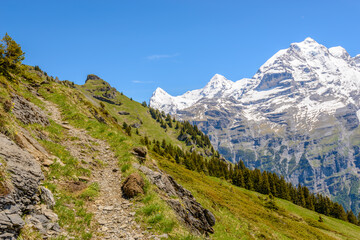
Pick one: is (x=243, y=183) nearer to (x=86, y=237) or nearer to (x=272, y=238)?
(x=272, y=238)

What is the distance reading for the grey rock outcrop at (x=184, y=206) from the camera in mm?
16717

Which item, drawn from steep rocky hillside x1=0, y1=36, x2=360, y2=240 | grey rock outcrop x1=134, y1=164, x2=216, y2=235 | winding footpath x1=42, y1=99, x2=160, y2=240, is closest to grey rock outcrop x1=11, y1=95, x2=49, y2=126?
steep rocky hillside x1=0, y1=36, x2=360, y2=240

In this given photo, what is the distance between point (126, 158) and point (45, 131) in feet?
26.0

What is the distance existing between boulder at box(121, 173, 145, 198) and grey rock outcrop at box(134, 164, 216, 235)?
2.30 meters

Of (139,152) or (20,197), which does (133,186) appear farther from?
(139,152)

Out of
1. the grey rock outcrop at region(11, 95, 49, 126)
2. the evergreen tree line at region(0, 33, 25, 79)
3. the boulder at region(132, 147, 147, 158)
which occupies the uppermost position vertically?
the evergreen tree line at region(0, 33, 25, 79)

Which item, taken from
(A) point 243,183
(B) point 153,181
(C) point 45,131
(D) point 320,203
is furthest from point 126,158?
(D) point 320,203

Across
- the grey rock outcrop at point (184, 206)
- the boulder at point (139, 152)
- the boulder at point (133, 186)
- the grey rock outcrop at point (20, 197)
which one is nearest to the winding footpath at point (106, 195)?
the boulder at point (133, 186)

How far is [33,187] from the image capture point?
400 inches

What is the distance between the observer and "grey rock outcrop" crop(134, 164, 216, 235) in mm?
16717

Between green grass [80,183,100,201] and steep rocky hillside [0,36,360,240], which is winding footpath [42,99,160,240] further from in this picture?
green grass [80,183,100,201]

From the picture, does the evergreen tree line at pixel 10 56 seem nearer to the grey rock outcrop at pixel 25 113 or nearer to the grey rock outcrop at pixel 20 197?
the grey rock outcrop at pixel 25 113

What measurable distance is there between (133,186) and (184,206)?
20.7 ft

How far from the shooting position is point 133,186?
49.4 ft
